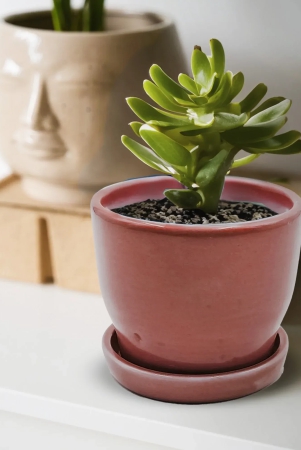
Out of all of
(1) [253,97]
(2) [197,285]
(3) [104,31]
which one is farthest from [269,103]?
(3) [104,31]

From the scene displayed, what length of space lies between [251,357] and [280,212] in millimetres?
98

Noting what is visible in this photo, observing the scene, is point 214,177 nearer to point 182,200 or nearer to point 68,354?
point 182,200

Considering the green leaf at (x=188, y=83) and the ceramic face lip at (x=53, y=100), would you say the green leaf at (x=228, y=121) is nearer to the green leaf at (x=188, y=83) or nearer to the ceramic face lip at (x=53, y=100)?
the green leaf at (x=188, y=83)

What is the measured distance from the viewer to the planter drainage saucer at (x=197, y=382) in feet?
1.41

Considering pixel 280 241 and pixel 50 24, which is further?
pixel 50 24

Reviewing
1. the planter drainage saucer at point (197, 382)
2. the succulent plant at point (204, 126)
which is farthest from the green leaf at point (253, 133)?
the planter drainage saucer at point (197, 382)

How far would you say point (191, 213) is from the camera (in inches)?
17.2

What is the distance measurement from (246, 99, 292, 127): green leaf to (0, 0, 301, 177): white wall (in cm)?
21

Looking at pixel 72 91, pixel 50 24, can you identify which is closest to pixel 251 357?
pixel 72 91

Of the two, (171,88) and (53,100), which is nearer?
(171,88)

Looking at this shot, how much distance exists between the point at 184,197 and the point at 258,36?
26 centimetres

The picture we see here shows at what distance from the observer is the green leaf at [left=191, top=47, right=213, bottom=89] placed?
0.40 m

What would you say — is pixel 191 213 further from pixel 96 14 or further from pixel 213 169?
pixel 96 14

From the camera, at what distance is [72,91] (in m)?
0.54
